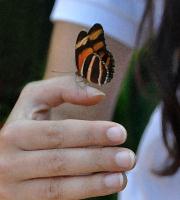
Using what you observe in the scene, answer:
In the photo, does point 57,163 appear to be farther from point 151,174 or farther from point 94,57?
point 151,174

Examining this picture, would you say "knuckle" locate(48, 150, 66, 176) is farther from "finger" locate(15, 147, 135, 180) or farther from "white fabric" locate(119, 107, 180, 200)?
"white fabric" locate(119, 107, 180, 200)

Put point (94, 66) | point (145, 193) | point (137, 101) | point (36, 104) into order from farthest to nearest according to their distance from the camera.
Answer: point (145, 193) < point (137, 101) < point (36, 104) < point (94, 66)

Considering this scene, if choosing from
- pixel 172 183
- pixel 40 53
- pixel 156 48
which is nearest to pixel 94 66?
pixel 40 53

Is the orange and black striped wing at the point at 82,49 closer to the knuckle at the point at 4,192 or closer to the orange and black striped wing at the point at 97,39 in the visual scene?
the orange and black striped wing at the point at 97,39

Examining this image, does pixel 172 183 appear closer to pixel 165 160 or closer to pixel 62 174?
pixel 165 160

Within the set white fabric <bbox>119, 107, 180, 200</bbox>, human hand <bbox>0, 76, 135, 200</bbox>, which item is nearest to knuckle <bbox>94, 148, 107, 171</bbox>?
human hand <bbox>0, 76, 135, 200</bbox>
